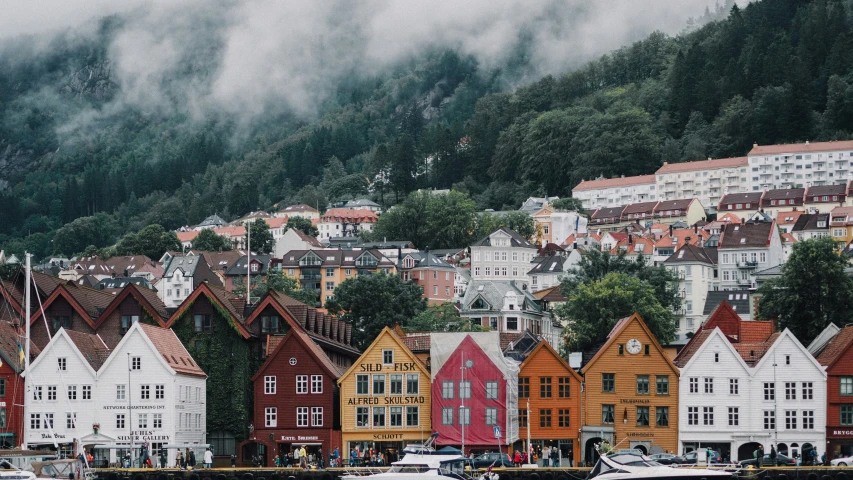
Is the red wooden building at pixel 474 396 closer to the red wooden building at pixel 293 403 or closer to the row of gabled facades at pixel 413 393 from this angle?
the row of gabled facades at pixel 413 393

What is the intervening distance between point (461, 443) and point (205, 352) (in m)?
17.3

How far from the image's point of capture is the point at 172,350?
91.4 m

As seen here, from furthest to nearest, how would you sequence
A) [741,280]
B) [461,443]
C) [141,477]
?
[741,280]
[461,443]
[141,477]

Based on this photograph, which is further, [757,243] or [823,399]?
[757,243]

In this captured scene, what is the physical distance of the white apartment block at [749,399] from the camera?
90688mm

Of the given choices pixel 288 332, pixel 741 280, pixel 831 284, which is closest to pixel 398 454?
pixel 288 332

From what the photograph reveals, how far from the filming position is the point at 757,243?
616ft

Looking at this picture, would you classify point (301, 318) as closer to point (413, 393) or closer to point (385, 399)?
point (385, 399)

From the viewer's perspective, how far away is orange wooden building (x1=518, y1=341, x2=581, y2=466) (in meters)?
91.6

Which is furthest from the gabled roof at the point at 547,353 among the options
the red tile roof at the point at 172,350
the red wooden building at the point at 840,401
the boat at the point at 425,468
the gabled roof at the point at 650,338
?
the boat at the point at 425,468

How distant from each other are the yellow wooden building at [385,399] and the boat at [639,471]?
22603mm

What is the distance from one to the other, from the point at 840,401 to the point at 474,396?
21.7 metres

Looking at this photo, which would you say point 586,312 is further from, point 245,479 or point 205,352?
point 245,479

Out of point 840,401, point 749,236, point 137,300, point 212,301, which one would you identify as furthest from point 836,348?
point 749,236
